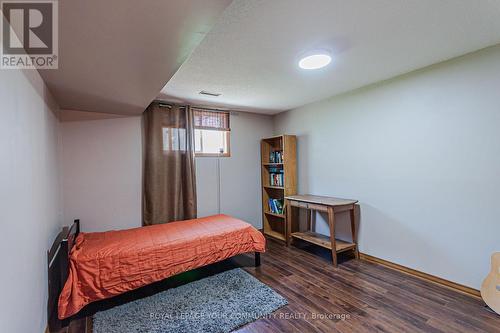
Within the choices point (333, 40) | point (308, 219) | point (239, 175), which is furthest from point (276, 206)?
point (333, 40)

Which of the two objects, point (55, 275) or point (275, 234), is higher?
point (55, 275)

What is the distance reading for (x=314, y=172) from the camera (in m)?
3.84

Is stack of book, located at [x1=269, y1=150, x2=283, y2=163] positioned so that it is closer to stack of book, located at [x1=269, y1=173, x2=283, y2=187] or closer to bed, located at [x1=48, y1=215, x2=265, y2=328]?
stack of book, located at [x1=269, y1=173, x2=283, y2=187]

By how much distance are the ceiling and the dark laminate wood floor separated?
2.06 metres

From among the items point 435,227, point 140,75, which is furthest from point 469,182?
point 140,75

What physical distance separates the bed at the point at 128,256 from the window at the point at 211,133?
1.46 meters

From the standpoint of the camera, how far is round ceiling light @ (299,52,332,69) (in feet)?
6.83

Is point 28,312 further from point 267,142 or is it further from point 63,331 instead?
point 267,142

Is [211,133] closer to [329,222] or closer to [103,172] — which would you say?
[103,172]

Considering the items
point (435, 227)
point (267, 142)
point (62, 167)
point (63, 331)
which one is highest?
point (267, 142)

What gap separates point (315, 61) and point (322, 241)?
7.65 feet

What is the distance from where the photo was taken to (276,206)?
4.14 m

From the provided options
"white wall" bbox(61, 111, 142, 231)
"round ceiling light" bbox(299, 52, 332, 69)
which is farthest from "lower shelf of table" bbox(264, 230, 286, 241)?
"round ceiling light" bbox(299, 52, 332, 69)

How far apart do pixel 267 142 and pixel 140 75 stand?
2.85 metres
